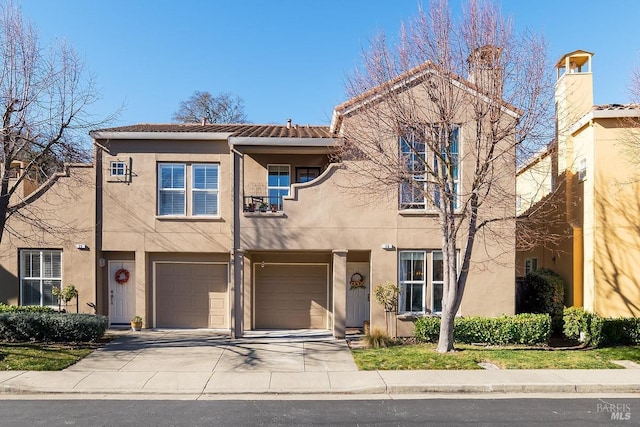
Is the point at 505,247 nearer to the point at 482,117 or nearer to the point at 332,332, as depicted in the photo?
the point at 482,117

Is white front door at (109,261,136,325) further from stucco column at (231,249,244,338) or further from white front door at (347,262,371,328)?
white front door at (347,262,371,328)

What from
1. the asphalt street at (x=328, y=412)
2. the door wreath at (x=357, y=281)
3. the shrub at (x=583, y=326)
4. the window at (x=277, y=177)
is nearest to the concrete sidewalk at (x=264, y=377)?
the asphalt street at (x=328, y=412)

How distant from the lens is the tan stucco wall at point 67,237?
45.5 ft

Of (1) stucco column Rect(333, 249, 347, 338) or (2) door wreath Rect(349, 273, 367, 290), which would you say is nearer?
(1) stucco column Rect(333, 249, 347, 338)

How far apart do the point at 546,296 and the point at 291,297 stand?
26.1 ft

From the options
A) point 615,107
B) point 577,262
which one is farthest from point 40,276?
point 615,107

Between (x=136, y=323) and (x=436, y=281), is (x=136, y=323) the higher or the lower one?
the lower one

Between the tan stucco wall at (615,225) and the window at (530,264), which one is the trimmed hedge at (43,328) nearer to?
the tan stucco wall at (615,225)

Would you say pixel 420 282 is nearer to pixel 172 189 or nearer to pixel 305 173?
pixel 305 173

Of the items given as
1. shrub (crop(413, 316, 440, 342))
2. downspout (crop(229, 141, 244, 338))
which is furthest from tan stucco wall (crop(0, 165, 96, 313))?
shrub (crop(413, 316, 440, 342))

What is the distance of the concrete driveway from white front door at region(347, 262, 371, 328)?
1.25 meters

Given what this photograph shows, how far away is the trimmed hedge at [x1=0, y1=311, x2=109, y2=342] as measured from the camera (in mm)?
11547

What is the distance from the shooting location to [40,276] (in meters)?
14.0

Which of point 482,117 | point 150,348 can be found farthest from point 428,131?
point 150,348
